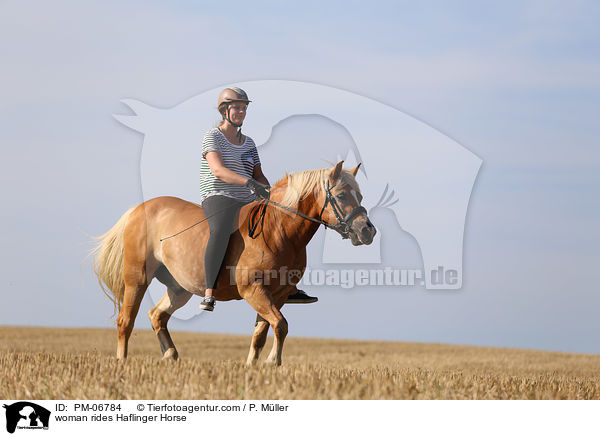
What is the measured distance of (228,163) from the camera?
7.82 meters

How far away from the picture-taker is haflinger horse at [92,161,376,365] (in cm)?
729

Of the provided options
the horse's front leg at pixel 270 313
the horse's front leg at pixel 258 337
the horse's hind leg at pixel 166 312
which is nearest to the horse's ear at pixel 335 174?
the horse's front leg at pixel 270 313

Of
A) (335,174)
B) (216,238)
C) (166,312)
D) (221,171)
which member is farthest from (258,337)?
(335,174)

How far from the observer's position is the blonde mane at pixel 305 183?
736 centimetres

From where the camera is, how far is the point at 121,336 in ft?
28.7

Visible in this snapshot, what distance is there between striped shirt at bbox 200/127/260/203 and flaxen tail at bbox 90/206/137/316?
186 centimetres

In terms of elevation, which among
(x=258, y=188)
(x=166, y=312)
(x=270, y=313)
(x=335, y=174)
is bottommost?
(x=166, y=312)

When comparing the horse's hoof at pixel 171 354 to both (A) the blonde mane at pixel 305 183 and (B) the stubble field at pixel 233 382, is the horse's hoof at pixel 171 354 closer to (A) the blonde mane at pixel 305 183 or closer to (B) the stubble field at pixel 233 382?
(B) the stubble field at pixel 233 382

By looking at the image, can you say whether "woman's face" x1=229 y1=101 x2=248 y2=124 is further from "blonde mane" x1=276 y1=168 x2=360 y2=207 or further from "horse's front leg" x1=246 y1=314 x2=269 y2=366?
"horse's front leg" x1=246 y1=314 x2=269 y2=366

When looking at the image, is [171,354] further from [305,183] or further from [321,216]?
[305,183]

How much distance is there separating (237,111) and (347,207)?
180cm

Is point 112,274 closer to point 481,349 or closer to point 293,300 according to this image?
point 293,300
